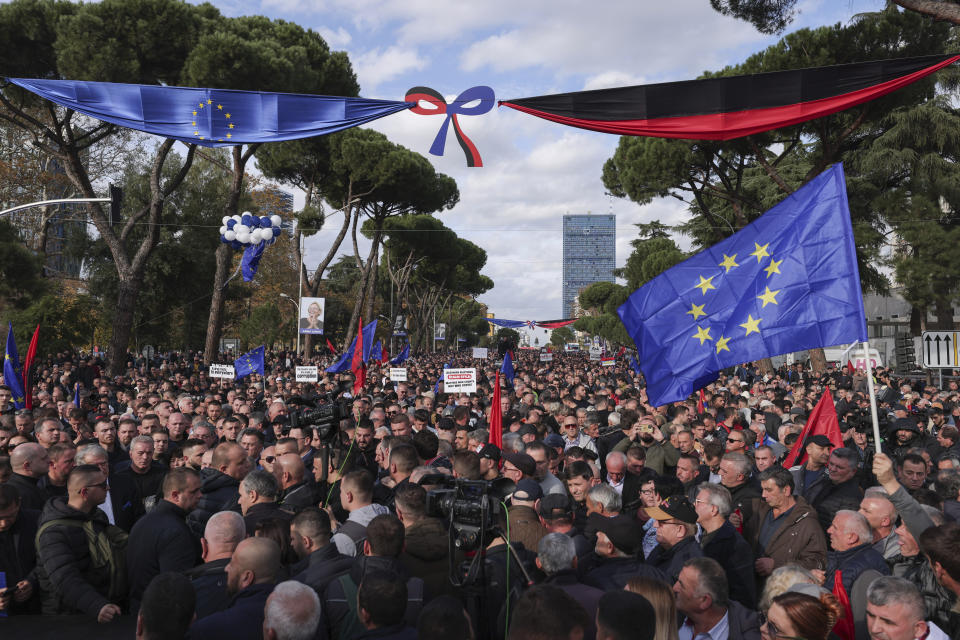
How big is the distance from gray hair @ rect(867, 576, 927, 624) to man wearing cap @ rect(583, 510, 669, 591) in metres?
0.96

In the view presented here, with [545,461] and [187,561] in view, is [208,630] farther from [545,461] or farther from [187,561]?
[545,461]

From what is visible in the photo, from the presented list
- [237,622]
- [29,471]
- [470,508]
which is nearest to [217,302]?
[29,471]

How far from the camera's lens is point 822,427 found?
6887mm

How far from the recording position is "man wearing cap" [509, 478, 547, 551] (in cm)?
424

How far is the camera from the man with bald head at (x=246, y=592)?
2885 millimetres

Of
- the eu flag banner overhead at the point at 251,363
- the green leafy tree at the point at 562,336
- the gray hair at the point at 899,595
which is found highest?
the green leafy tree at the point at 562,336

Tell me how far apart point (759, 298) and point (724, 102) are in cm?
201

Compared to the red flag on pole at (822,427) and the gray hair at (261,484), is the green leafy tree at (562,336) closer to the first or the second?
the red flag on pole at (822,427)

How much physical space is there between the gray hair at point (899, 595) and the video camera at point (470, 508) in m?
1.51

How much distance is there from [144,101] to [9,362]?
18.1 ft

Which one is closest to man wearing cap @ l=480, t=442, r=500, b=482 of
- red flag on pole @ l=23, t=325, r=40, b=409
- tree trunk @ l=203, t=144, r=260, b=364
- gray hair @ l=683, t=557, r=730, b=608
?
gray hair @ l=683, t=557, r=730, b=608

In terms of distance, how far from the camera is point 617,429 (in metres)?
8.95

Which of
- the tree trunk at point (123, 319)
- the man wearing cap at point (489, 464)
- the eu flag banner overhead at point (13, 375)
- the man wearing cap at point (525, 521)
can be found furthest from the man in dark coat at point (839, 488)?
the tree trunk at point (123, 319)

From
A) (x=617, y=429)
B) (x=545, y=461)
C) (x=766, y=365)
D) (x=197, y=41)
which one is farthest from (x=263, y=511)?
(x=766, y=365)
